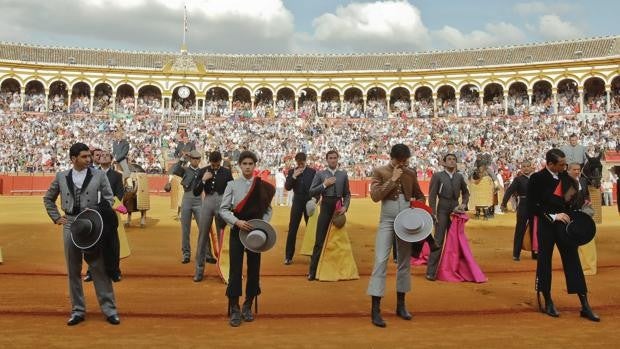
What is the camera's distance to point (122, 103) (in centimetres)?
4738

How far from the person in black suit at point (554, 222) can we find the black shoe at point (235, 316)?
281cm

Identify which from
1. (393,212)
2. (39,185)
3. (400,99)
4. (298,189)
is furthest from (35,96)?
(393,212)

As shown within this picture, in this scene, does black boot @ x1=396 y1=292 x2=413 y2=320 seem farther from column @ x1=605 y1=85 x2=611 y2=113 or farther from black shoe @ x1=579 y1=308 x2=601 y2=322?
column @ x1=605 y1=85 x2=611 y2=113

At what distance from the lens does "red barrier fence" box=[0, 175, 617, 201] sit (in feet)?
87.7

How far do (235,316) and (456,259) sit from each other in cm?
327

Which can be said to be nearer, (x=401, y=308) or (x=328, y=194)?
(x=401, y=308)

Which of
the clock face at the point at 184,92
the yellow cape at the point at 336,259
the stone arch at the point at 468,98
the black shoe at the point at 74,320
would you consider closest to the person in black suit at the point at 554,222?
the yellow cape at the point at 336,259

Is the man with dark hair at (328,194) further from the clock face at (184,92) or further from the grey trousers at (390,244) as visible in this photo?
the clock face at (184,92)

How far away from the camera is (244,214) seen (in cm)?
490

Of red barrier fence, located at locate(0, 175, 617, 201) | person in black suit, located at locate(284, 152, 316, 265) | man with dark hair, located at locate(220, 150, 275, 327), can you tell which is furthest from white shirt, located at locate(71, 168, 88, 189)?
red barrier fence, located at locate(0, 175, 617, 201)

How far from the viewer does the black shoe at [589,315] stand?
16.0ft

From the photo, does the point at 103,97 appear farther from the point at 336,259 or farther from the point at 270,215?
the point at 270,215

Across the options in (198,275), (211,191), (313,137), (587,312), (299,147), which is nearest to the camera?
(587,312)

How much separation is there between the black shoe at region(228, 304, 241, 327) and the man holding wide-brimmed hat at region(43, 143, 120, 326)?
37.0 inches
